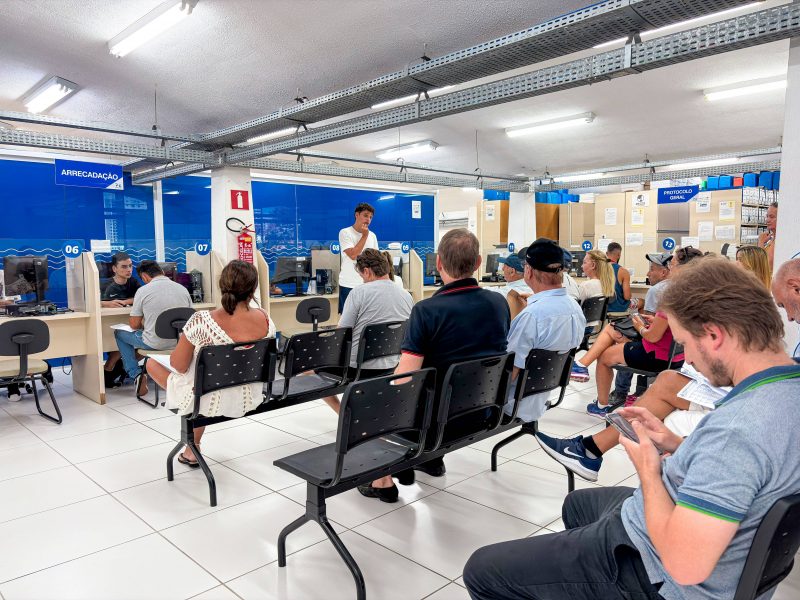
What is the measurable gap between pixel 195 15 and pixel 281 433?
120 inches

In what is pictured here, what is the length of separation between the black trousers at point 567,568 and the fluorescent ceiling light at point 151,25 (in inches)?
146

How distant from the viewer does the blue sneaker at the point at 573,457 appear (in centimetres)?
258

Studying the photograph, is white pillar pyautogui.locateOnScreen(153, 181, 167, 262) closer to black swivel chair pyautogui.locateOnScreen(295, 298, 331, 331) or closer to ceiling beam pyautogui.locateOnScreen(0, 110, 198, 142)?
ceiling beam pyautogui.locateOnScreen(0, 110, 198, 142)

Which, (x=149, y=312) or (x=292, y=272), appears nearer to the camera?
(x=149, y=312)

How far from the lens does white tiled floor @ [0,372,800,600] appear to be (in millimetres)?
2168

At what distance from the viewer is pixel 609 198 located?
9602mm

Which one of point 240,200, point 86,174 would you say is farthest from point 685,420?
point 86,174

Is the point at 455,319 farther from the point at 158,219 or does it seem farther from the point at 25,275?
the point at 158,219

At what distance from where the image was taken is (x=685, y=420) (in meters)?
2.40

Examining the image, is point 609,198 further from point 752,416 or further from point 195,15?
point 752,416

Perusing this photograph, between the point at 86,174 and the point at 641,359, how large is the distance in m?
6.12

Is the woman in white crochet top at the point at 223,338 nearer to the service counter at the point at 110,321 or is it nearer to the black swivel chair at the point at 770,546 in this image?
the service counter at the point at 110,321

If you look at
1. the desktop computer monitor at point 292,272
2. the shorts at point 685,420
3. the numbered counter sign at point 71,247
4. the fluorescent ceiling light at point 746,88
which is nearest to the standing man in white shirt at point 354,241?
the desktop computer monitor at point 292,272

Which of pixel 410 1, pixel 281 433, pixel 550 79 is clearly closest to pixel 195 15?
pixel 410 1
